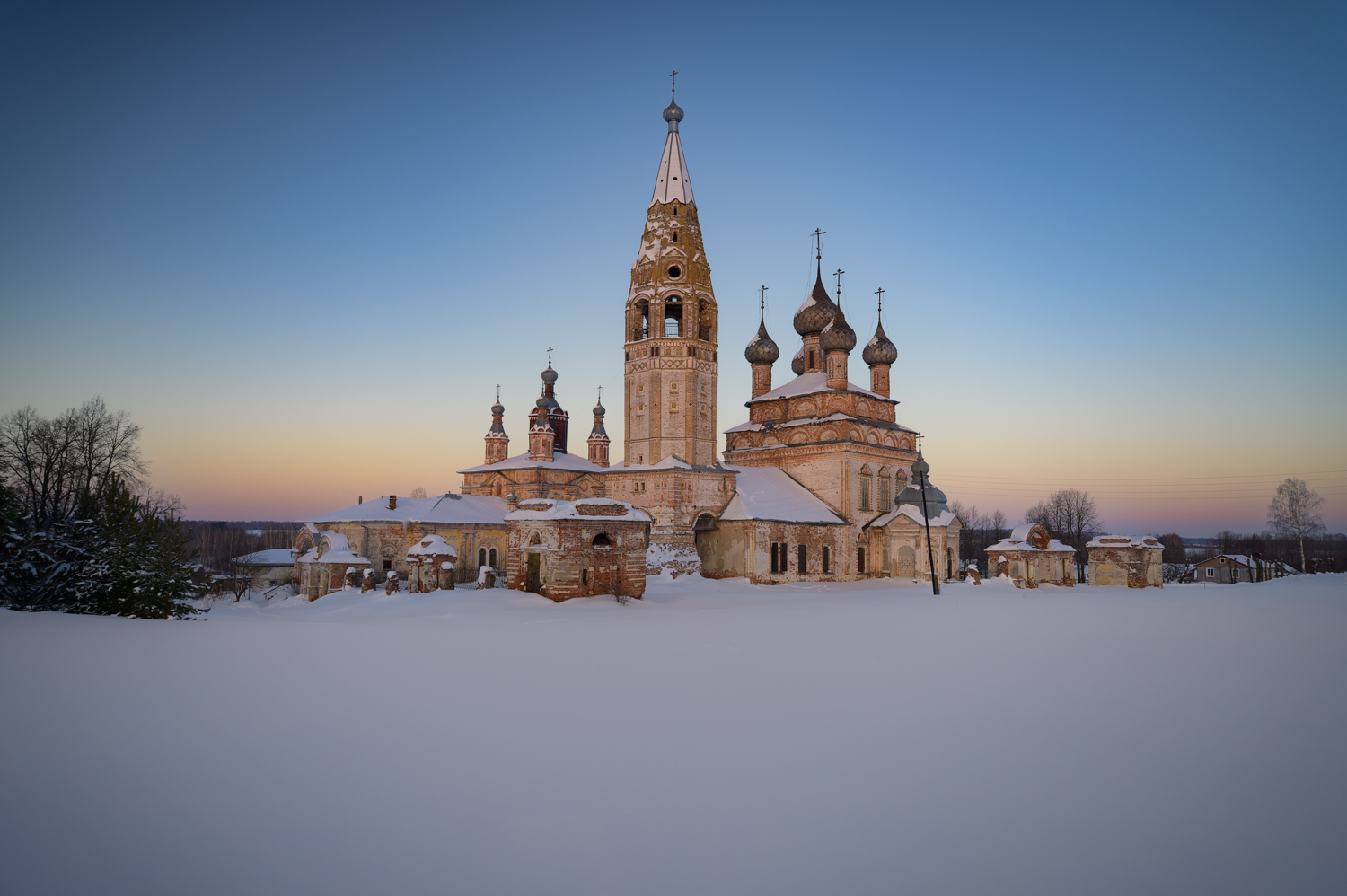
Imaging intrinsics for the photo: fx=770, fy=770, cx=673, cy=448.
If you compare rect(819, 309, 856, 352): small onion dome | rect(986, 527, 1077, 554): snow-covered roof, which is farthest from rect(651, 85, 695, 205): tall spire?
rect(986, 527, 1077, 554): snow-covered roof

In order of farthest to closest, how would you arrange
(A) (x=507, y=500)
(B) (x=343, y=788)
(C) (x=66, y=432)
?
1. (A) (x=507, y=500)
2. (C) (x=66, y=432)
3. (B) (x=343, y=788)

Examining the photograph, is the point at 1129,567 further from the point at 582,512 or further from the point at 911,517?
the point at 582,512

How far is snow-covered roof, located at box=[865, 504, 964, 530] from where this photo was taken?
32906 millimetres

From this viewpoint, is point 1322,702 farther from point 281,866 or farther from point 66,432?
point 66,432

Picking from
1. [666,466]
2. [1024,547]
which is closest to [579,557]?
[666,466]

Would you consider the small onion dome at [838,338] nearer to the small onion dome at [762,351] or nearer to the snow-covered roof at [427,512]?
the small onion dome at [762,351]

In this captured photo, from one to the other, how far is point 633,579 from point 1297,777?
16.2m

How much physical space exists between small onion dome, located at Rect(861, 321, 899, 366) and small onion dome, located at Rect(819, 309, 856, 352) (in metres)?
2.90

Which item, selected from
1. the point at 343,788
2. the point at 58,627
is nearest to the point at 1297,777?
the point at 343,788

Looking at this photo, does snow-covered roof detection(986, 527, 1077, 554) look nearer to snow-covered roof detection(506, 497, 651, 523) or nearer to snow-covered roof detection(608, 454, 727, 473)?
snow-covered roof detection(608, 454, 727, 473)

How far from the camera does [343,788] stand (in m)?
4.94

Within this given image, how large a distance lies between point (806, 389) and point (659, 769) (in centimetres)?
3233

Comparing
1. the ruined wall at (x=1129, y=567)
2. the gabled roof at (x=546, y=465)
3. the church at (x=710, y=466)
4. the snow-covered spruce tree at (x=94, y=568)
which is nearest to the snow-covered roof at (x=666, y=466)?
the church at (x=710, y=466)

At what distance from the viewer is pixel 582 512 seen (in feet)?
66.2
